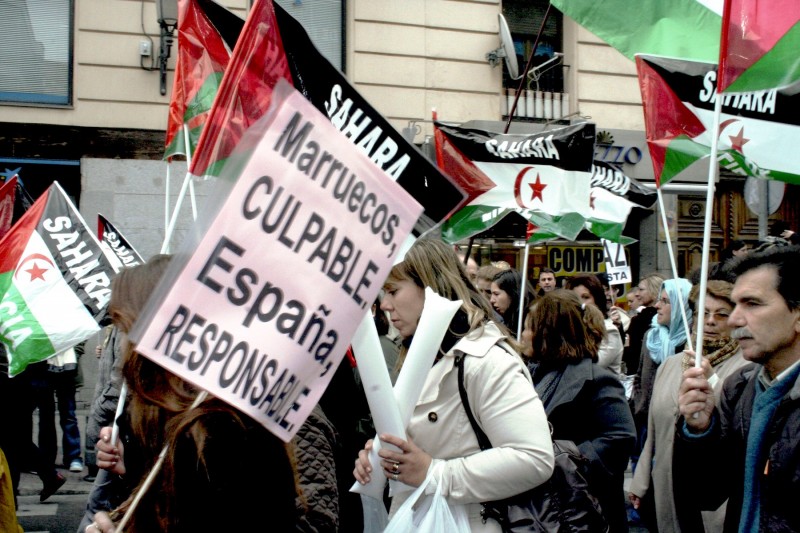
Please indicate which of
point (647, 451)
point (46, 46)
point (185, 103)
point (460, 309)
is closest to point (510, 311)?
point (647, 451)

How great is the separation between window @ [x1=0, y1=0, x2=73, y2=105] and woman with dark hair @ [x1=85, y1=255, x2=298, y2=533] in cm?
1130

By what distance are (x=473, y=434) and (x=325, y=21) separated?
11641 mm

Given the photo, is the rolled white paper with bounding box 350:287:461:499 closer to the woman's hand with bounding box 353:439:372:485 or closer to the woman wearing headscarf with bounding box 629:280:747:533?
the woman's hand with bounding box 353:439:372:485

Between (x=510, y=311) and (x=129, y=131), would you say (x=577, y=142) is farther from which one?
(x=129, y=131)

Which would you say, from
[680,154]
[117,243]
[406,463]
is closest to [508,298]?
[680,154]

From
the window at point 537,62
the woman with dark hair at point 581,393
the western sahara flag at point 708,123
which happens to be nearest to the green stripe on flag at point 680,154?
the western sahara flag at point 708,123

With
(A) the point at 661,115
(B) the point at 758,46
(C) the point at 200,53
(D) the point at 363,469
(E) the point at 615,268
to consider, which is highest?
(C) the point at 200,53

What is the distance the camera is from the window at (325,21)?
13.5 metres

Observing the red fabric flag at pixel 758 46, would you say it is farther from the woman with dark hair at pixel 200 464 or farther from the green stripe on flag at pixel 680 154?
the woman with dark hair at pixel 200 464

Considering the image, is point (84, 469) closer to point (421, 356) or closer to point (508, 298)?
point (508, 298)

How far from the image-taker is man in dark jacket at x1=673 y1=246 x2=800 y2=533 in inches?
106

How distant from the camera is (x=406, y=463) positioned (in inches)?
107

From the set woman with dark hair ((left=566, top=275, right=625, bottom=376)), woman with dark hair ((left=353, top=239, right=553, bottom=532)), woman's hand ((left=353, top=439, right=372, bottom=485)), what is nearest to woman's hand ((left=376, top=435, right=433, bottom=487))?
woman with dark hair ((left=353, top=239, right=553, bottom=532))

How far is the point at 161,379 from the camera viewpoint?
2115 mm
